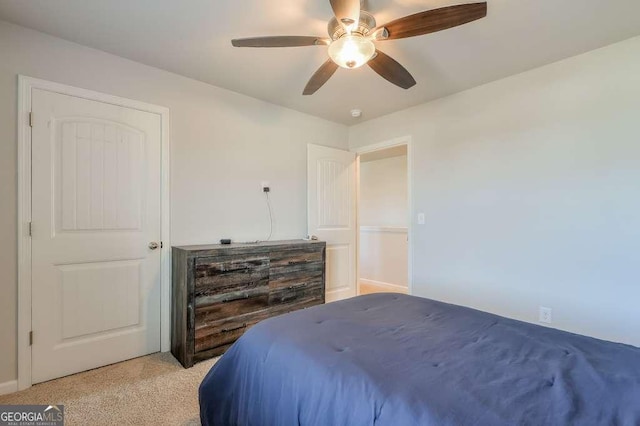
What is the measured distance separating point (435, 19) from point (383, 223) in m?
3.82

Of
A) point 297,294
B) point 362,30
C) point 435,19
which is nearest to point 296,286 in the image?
point 297,294

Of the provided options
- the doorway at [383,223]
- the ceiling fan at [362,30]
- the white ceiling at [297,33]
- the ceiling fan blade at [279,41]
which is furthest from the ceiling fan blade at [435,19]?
the doorway at [383,223]

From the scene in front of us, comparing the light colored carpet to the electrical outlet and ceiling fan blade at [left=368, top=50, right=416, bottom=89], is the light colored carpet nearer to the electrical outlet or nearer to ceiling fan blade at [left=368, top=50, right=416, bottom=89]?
ceiling fan blade at [left=368, top=50, right=416, bottom=89]

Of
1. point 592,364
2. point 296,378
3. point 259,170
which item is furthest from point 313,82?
point 592,364

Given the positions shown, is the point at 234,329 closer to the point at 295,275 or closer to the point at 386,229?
the point at 295,275

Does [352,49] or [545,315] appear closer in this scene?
[352,49]

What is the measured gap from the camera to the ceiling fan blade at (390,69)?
193cm

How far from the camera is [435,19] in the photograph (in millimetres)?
1551

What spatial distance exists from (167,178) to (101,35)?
1.10 metres

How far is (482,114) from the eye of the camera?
2.90 metres

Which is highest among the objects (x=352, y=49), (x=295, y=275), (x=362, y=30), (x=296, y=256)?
(x=362, y=30)

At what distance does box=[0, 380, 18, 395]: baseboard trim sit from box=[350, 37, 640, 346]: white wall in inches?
133

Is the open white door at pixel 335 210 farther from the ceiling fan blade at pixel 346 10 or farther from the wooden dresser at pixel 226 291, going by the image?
the ceiling fan blade at pixel 346 10

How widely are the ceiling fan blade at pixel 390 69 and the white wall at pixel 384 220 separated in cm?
276
